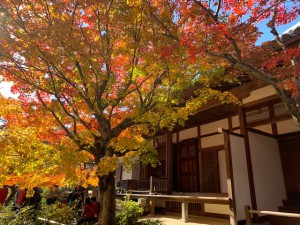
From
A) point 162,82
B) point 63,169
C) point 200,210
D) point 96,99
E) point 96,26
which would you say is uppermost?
point 96,26

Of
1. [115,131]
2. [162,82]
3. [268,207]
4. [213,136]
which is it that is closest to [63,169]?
[115,131]

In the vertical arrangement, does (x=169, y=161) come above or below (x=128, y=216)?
above

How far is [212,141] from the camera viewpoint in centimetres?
1227

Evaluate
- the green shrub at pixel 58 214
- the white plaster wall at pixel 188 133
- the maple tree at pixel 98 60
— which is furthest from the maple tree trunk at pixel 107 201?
the white plaster wall at pixel 188 133

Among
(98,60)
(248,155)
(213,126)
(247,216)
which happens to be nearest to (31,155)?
(98,60)

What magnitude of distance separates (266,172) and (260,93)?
3074 mm

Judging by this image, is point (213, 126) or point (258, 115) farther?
point (213, 126)

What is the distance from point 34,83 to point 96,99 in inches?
72.4

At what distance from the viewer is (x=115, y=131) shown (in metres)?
7.25

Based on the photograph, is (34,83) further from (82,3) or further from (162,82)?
(162,82)

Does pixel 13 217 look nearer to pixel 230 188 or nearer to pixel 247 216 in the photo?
pixel 230 188

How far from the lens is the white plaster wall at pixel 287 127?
31.3 feet

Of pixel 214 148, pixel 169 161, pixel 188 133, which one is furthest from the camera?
pixel 188 133

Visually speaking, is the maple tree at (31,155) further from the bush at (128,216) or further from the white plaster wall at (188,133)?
the white plaster wall at (188,133)
